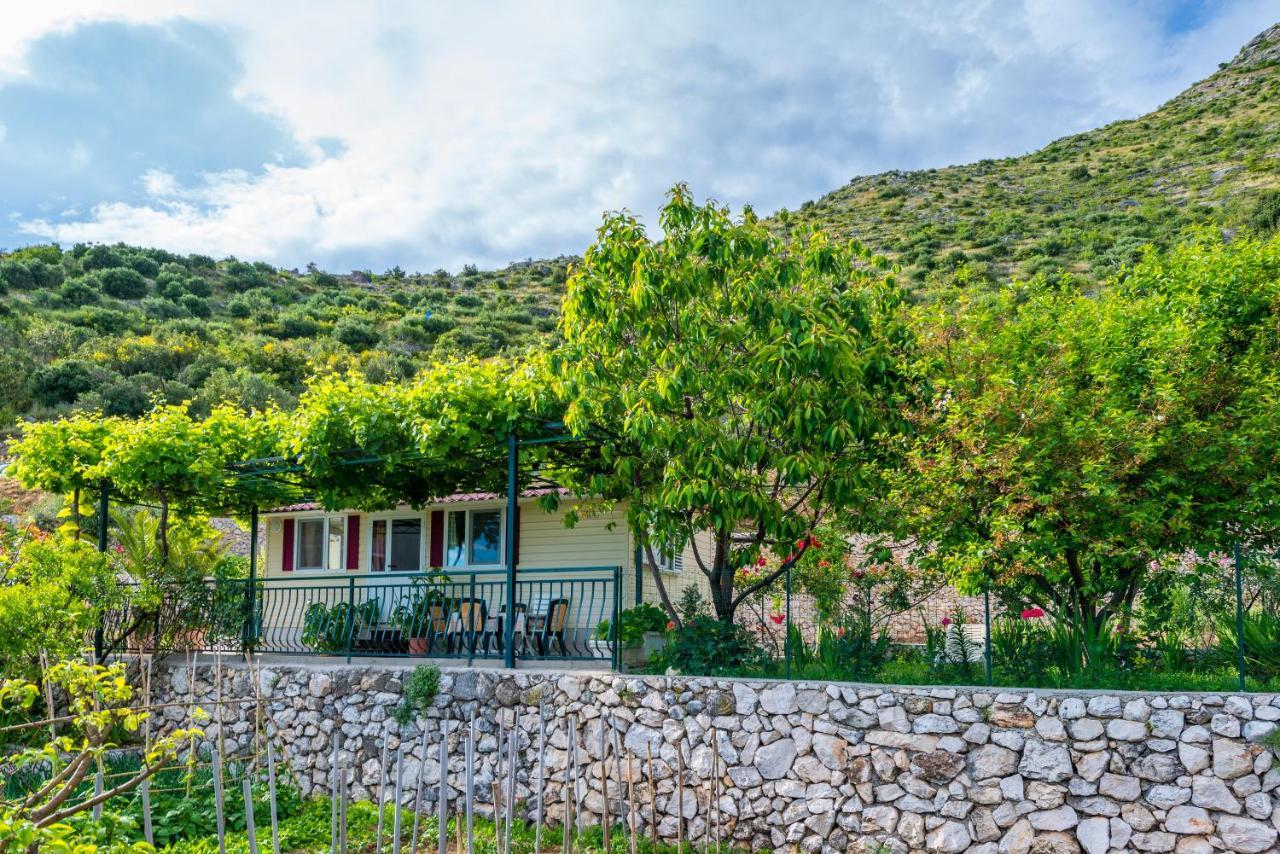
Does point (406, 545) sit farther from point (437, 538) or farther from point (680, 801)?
point (680, 801)

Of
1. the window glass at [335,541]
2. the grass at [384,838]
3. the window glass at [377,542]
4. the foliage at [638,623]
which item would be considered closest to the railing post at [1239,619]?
the grass at [384,838]

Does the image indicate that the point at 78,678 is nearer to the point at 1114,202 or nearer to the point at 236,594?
the point at 236,594

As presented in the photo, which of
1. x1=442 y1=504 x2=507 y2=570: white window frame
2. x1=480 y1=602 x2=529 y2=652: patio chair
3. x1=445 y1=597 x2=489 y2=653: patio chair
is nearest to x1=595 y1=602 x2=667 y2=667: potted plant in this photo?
x1=445 y1=597 x2=489 y2=653: patio chair

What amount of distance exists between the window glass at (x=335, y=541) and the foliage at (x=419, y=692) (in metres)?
6.87

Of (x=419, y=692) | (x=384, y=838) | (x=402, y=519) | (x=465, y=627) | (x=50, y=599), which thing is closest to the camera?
(x=384, y=838)

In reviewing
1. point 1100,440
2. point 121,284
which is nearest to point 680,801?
point 1100,440

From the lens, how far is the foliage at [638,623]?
10.1 meters

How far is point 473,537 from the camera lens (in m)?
15.4

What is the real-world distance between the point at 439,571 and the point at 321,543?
5491 millimetres

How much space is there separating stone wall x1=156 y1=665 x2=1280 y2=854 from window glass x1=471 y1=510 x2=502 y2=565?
5.11m

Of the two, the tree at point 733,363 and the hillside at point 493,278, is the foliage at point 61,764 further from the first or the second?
the hillside at point 493,278

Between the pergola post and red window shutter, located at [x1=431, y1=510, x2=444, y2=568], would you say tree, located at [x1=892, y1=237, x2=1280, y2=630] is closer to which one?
the pergola post

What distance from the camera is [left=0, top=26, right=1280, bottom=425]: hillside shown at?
1166 inches

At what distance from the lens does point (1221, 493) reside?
26.4 ft
